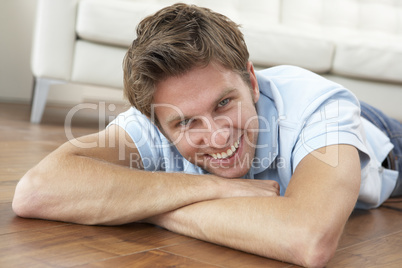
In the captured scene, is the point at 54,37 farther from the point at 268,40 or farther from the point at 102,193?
the point at 102,193

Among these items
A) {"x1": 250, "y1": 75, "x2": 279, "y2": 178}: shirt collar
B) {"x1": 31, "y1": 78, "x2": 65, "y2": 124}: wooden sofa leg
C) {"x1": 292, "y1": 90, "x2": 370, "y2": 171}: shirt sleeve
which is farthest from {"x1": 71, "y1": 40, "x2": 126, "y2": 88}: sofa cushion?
{"x1": 292, "y1": 90, "x2": 370, "y2": 171}: shirt sleeve

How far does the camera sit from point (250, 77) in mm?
1205

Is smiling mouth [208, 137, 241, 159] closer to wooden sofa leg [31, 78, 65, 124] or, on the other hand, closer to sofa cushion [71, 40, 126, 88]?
sofa cushion [71, 40, 126, 88]

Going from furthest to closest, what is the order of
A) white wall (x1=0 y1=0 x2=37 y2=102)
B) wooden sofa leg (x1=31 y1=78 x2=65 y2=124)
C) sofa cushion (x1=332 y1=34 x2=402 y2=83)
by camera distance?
white wall (x1=0 y1=0 x2=37 y2=102), sofa cushion (x1=332 y1=34 x2=402 y2=83), wooden sofa leg (x1=31 y1=78 x2=65 y2=124)

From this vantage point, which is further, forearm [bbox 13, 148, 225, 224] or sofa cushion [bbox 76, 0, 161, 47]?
sofa cushion [bbox 76, 0, 161, 47]

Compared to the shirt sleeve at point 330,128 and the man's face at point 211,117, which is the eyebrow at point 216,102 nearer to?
the man's face at point 211,117

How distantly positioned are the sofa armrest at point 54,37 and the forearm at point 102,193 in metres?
1.54

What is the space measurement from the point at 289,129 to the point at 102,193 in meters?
0.44

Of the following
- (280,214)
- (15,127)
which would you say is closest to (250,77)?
(280,214)

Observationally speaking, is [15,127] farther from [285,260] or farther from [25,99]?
[285,260]

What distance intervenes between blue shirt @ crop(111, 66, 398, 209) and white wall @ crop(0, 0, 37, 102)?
2.95m

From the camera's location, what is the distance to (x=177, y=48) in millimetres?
1062

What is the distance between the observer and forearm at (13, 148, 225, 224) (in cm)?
101

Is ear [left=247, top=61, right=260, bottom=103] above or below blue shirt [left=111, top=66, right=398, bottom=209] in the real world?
above
